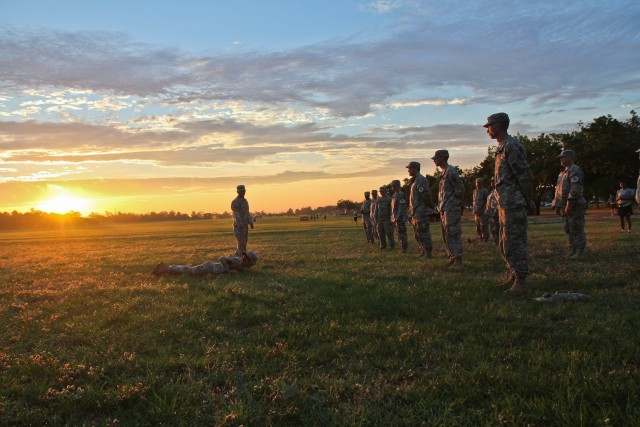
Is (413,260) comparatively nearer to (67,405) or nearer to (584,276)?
(584,276)

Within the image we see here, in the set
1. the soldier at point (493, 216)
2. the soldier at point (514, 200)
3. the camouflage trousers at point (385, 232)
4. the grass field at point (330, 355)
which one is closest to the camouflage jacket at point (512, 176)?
the soldier at point (514, 200)

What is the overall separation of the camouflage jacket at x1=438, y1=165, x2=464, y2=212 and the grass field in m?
2.64

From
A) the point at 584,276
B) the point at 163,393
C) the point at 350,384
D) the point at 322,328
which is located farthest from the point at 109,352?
the point at 584,276

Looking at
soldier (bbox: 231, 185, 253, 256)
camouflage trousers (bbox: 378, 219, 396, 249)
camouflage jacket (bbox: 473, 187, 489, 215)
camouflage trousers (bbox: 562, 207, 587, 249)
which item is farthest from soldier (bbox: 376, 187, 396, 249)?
camouflage trousers (bbox: 562, 207, 587, 249)

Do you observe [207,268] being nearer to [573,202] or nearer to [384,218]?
[384,218]

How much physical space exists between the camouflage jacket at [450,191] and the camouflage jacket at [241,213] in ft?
25.0

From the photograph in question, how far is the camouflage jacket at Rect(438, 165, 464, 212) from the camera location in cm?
1154

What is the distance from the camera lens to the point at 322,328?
6.13 metres

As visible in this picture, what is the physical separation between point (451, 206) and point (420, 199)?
81.8 inches

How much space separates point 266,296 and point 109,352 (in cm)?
345

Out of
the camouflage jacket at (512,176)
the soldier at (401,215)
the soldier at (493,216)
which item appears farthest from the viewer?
the soldier at (493,216)

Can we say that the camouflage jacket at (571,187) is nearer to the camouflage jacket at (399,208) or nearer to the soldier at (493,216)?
the soldier at (493,216)

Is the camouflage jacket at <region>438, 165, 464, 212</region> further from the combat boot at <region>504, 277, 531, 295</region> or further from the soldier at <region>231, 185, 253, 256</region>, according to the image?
the soldier at <region>231, 185, 253, 256</region>

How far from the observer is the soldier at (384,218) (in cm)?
1889
